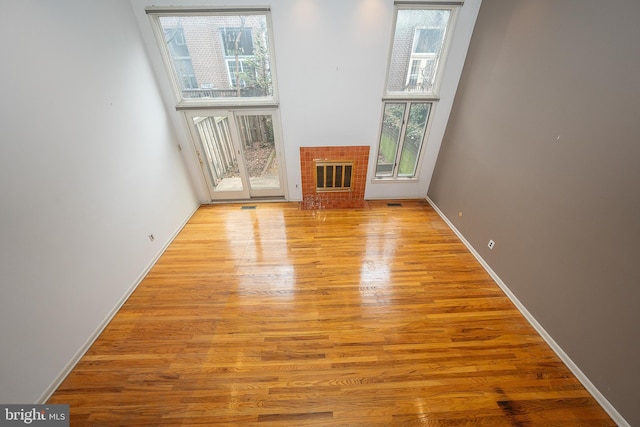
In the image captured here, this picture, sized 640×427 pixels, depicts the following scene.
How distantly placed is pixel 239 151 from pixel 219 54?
141 cm

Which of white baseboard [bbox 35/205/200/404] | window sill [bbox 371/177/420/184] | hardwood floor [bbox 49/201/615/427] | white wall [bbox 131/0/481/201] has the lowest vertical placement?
hardwood floor [bbox 49/201/615/427]

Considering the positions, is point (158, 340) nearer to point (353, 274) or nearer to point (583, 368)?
point (353, 274)

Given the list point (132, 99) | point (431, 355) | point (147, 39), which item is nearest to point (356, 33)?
point (147, 39)

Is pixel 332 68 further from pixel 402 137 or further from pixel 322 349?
pixel 322 349

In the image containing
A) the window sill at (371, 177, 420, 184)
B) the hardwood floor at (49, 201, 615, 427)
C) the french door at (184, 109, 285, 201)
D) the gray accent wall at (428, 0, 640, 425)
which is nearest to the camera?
the gray accent wall at (428, 0, 640, 425)

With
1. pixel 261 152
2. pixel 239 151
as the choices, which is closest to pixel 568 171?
pixel 261 152

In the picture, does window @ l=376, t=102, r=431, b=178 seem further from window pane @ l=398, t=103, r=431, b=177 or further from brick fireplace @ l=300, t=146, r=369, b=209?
brick fireplace @ l=300, t=146, r=369, b=209

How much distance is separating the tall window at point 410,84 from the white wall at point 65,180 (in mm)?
3575

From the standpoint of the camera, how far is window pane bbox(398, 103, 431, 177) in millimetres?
3756

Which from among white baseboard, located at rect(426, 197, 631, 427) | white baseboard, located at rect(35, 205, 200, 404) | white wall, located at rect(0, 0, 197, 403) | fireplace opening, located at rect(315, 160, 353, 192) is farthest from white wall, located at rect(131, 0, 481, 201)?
white baseboard, located at rect(426, 197, 631, 427)

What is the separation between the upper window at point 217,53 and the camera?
3.07 meters

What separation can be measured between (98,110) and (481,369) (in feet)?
14.6

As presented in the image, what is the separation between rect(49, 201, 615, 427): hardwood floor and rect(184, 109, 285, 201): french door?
149 cm

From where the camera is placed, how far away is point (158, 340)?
218 centimetres
